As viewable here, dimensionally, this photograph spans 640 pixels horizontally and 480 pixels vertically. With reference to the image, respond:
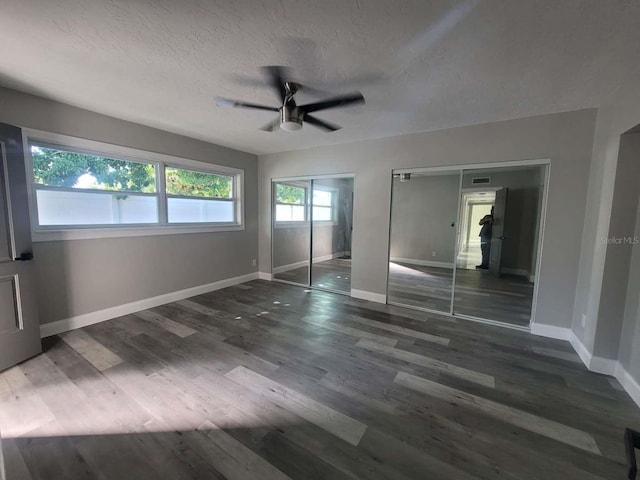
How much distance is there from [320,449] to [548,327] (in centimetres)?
311

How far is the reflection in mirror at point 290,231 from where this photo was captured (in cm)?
538

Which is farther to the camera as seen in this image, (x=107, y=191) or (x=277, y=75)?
(x=107, y=191)

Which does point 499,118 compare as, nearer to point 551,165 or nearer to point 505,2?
point 551,165

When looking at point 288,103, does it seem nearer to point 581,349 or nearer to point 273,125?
point 273,125

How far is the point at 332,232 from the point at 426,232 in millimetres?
2137

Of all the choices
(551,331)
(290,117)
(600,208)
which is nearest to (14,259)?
(290,117)

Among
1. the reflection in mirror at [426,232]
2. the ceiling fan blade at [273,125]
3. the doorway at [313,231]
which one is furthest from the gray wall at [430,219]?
the ceiling fan blade at [273,125]

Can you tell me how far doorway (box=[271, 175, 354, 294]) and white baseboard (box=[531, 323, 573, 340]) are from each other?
102 inches

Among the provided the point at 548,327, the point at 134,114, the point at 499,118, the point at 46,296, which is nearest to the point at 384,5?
the point at 499,118

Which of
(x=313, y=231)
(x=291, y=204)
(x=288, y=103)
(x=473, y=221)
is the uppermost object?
(x=288, y=103)

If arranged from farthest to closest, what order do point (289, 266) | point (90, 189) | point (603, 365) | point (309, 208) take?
point (289, 266) → point (309, 208) → point (90, 189) → point (603, 365)

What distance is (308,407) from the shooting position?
6.24 ft

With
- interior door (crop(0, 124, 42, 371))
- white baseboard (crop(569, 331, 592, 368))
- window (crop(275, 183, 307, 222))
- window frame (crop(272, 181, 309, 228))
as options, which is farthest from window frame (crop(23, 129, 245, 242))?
white baseboard (crop(569, 331, 592, 368))

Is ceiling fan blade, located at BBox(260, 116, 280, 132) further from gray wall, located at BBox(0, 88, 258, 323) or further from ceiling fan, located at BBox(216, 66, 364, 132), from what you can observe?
gray wall, located at BBox(0, 88, 258, 323)
